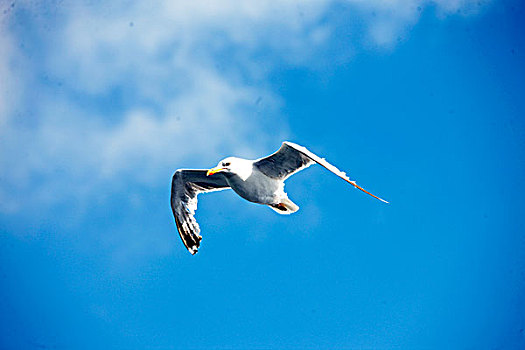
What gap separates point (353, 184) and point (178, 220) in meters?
2.81

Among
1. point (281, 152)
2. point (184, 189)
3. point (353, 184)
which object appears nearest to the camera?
point (353, 184)

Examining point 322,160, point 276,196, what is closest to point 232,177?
point 276,196

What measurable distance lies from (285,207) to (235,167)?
35.4 inches

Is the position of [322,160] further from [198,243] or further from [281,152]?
[198,243]

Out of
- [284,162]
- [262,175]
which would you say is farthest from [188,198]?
[284,162]

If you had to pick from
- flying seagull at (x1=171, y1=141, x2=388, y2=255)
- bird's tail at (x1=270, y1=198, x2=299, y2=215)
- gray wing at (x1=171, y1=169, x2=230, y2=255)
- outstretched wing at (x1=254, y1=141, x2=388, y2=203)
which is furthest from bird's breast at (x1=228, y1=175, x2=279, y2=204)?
gray wing at (x1=171, y1=169, x2=230, y2=255)

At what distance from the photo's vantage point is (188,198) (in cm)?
561

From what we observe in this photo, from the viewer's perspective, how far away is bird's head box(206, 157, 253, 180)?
4.54 meters

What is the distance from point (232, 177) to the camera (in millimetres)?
4582

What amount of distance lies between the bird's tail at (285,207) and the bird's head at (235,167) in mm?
608

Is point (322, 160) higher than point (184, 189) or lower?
lower

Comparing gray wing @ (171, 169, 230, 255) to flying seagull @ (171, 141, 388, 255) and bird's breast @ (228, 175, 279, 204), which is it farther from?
bird's breast @ (228, 175, 279, 204)

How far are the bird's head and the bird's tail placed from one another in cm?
61

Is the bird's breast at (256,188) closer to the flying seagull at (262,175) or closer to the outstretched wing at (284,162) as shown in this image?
the flying seagull at (262,175)
